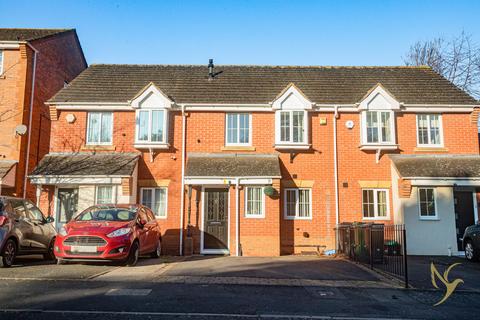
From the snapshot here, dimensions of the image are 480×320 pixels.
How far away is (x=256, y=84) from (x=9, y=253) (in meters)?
11.5

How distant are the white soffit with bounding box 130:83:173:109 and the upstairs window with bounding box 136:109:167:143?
220mm

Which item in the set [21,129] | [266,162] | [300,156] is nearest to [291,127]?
[300,156]

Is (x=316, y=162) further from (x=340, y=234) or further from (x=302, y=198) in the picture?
(x=340, y=234)

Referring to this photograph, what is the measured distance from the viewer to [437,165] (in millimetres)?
15625

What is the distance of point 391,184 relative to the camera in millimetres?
16094

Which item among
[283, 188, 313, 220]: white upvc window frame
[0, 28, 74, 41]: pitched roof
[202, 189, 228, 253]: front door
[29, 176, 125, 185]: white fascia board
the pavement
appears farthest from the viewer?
[0, 28, 74, 41]: pitched roof

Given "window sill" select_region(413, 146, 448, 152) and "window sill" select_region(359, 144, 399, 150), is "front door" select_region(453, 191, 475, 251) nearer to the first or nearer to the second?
"window sill" select_region(413, 146, 448, 152)

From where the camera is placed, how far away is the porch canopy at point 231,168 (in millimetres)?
14844

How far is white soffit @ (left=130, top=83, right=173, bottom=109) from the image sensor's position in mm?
16078

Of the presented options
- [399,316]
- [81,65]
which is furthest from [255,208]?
[81,65]

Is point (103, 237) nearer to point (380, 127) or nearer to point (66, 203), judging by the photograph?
point (66, 203)

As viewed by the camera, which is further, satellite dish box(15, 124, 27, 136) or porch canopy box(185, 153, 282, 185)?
satellite dish box(15, 124, 27, 136)

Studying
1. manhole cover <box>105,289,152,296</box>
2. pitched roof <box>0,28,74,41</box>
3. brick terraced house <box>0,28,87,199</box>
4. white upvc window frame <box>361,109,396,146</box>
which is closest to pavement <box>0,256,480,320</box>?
manhole cover <box>105,289,152,296</box>

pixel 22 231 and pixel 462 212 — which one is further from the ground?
pixel 462 212
